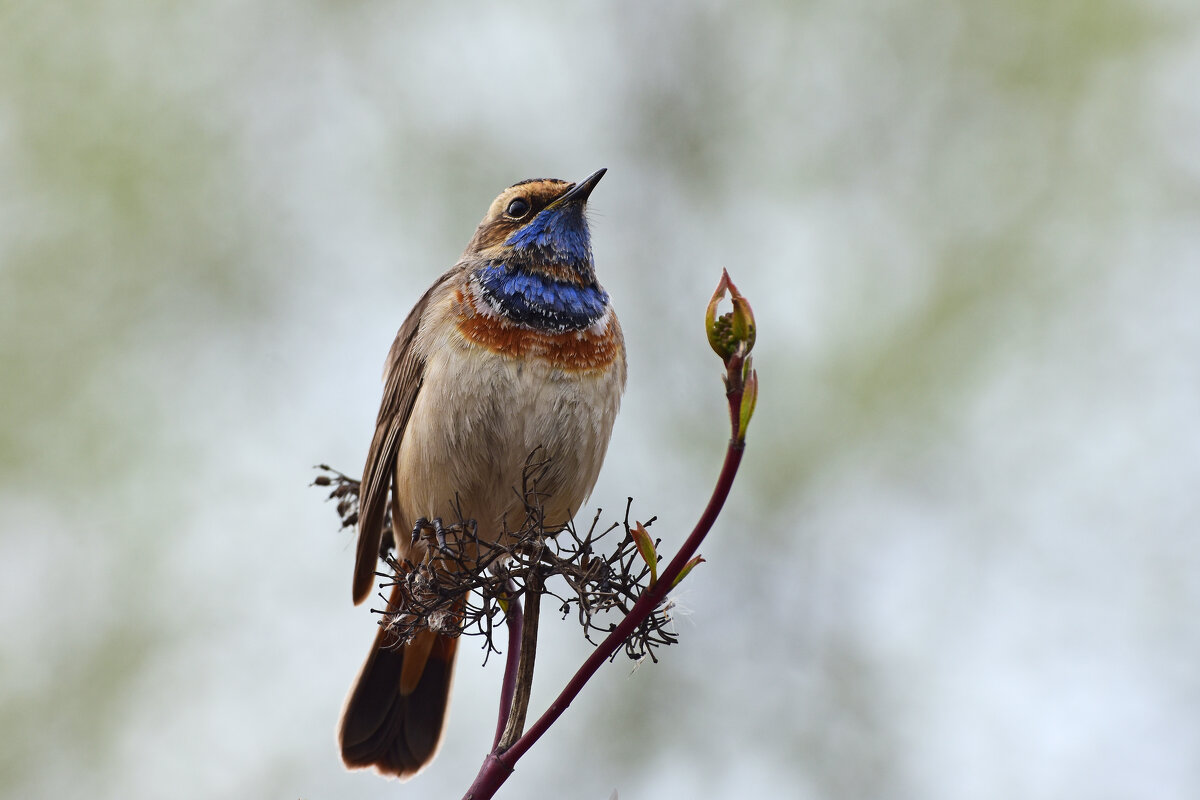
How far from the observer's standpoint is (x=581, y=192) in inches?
200

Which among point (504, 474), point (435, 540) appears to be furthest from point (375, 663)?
point (435, 540)

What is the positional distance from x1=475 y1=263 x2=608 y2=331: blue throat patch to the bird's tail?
4.98ft

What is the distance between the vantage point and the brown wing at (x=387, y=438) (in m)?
4.95

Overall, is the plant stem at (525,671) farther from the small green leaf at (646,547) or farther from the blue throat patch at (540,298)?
the blue throat patch at (540,298)

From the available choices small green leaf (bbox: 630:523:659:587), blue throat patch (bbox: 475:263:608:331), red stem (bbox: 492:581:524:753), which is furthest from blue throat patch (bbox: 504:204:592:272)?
small green leaf (bbox: 630:523:659:587)

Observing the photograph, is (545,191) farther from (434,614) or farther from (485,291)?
(434,614)

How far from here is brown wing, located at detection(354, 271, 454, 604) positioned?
16.2 feet

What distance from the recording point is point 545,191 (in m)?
5.32

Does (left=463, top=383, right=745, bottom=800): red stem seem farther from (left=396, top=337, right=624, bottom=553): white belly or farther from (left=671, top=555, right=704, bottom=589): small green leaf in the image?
(left=396, top=337, right=624, bottom=553): white belly

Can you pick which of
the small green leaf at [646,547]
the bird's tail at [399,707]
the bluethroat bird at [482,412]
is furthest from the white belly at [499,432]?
the small green leaf at [646,547]

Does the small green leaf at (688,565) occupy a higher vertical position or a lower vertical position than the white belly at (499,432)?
lower

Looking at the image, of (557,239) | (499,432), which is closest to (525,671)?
(499,432)

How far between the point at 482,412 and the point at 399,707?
1.53m

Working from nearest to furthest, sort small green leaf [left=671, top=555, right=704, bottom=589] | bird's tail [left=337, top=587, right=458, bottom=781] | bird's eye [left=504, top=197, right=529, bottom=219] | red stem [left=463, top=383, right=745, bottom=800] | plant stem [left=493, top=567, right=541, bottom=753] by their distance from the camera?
1. red stem [left=463, top=383, right=745, bottom=800]
2. small green leaf [left=671, top=555, right=704, bottom=589]
3. plant stem [left=493, top=567, right=541, bottom=753]
4. bird's tail [left=337, top=587, right=458, bottom=781]
5. bird's eye [left=504, top=197, right=529, bottom=219]
